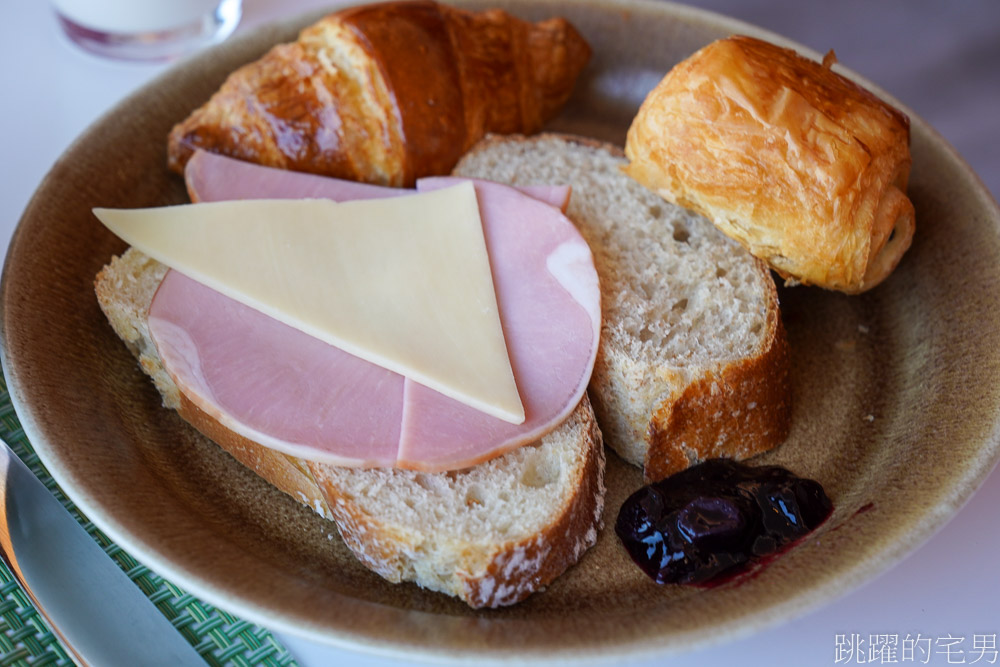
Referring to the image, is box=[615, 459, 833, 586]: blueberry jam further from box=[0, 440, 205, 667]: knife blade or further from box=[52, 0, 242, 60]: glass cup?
box=[52, 0, 242, 60]: glass cup

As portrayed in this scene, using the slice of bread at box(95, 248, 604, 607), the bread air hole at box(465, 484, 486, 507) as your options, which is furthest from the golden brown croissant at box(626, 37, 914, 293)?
the bread air hole at box(465, 484, 486, 507)

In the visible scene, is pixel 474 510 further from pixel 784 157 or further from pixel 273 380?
pixel 784 157

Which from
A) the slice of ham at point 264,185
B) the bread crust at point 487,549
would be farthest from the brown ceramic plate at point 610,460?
the slice of ham at point 264,185

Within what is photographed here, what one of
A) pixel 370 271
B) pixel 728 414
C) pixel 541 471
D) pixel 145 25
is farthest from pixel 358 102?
pixel 728 414

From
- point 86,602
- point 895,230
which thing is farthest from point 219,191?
point 895,230

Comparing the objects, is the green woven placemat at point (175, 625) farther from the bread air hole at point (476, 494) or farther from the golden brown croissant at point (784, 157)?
the golden brown croissant at point (784, 157)

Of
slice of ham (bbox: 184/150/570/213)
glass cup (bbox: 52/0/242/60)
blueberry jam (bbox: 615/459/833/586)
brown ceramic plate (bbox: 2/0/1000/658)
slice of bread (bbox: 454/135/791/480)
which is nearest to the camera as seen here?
brown ceramic plate (bbox: 2/0/1000/658)

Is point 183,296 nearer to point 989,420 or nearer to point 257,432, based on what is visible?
point 257,432
